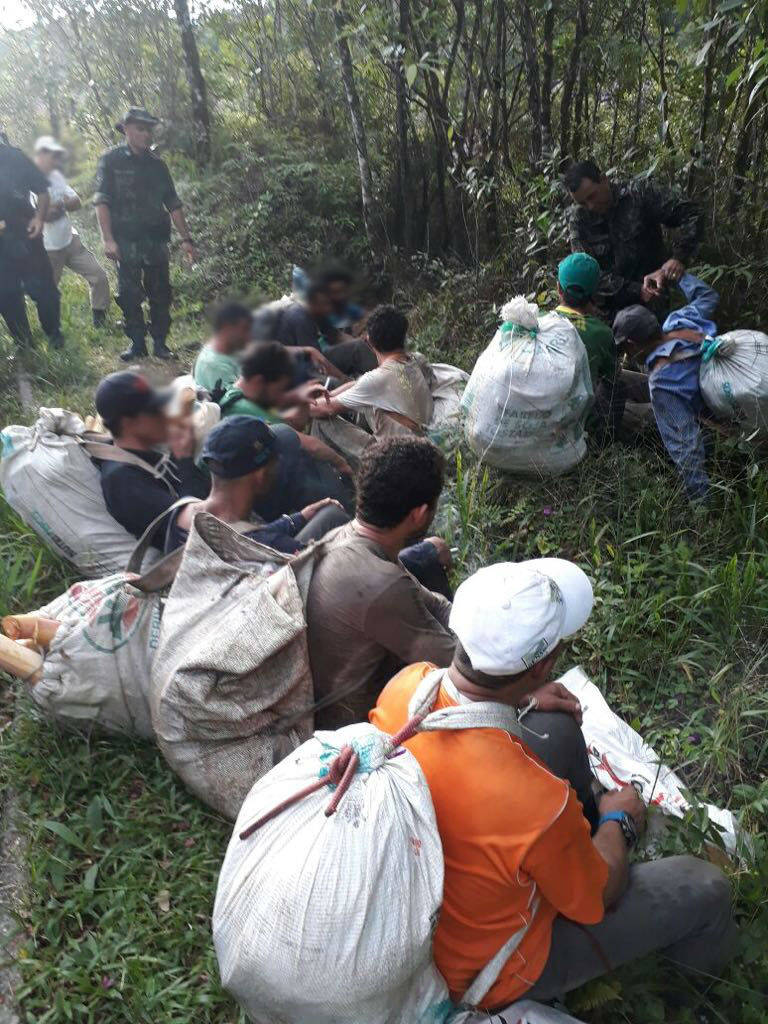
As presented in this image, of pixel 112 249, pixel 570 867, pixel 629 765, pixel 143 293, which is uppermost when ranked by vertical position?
pixel 112 249

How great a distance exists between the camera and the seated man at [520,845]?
1.46m

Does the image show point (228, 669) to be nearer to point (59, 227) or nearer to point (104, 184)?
point (104, 184)

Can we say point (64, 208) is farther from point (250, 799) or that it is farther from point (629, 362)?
point (250, 799)

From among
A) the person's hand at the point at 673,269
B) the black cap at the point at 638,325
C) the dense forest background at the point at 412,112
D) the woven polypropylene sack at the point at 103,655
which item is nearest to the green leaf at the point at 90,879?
the woven polypropylene sack at the point at 103,655

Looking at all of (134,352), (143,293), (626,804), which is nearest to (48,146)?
(143,293)

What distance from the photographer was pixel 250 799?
159 centimetres

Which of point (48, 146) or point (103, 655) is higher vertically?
point (48, 146)

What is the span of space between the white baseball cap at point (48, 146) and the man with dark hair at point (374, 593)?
15.5 ft

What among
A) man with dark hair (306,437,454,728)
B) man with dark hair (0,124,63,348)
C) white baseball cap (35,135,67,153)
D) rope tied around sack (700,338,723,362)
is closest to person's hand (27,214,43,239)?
man with dark hair (0,124,63,348)

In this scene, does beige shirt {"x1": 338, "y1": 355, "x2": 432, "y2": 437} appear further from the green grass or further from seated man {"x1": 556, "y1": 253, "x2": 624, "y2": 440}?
seated man {"x1": 556, "y1": 253, "x2": 624, "y2": 440}

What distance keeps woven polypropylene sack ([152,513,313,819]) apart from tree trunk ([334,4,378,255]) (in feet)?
14.4

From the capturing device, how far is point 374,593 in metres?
2.18

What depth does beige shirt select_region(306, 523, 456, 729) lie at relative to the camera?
2.19 m

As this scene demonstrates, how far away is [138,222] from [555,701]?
202 inches
